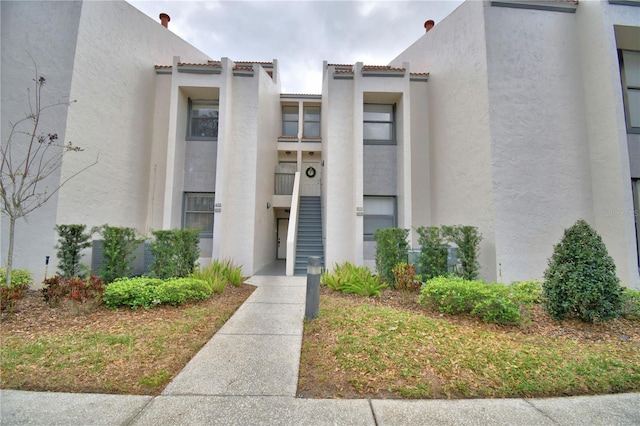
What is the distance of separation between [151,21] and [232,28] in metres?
2.74

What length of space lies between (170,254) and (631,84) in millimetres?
13251

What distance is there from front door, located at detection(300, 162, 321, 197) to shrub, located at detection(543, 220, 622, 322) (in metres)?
11.0

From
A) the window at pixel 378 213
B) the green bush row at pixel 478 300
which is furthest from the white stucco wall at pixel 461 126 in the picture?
the green bush row at pixel 478 300

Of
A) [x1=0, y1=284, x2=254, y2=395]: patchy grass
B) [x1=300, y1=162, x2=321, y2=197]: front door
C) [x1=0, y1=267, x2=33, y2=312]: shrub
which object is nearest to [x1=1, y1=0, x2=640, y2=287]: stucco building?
[x1=0, y1=267, x2=33, y2=312]: shrub

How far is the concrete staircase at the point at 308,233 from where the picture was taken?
10550mm

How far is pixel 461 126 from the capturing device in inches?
337

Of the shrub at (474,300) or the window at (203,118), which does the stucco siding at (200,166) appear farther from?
the shrub at (474,300)

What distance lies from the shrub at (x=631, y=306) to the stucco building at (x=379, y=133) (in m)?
1.99

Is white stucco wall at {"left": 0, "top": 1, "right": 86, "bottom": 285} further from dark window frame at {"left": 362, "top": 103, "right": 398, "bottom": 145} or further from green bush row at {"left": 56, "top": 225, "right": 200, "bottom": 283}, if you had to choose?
dark window frame at {"left": 362, "top": 103, "right": 398, "bottom": 145}

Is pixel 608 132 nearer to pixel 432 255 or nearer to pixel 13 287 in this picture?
pixel 432 255

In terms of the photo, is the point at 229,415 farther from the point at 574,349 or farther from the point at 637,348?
the point at 637,348

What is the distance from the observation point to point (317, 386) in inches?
118

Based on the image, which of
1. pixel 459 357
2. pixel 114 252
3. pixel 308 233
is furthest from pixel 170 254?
pixel 459 357

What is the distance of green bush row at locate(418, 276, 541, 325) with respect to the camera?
4633 millimetres
